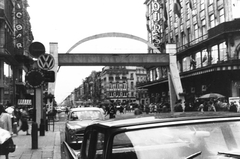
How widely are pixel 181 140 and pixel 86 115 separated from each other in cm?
1050

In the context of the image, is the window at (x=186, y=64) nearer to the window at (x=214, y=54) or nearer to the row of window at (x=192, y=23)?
the row of window at (x=192, y=23)

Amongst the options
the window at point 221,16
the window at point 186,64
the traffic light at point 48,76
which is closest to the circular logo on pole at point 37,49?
the traffic light at point 48,76

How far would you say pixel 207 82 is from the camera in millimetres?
39312

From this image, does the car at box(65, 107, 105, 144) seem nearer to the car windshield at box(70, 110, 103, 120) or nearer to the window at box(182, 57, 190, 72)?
the car windshield at box(70, 110, 103, 120)

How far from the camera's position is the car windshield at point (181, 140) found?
2.55m

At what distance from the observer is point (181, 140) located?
2629 mm

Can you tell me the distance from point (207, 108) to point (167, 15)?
37.6 metres

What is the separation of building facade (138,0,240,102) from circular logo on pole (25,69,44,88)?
2529 centimetres

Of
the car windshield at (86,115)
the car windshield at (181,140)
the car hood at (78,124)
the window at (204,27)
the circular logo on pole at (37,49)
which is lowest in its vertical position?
the car hood at (78,124)

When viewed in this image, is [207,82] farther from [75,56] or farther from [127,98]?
[127,98]

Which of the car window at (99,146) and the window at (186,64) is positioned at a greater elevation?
the window at (186,64)

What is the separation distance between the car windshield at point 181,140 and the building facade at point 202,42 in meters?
31.8

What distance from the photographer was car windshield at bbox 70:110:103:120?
41.9ft

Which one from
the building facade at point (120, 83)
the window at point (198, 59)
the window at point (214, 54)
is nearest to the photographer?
the window at point (214, 54)
